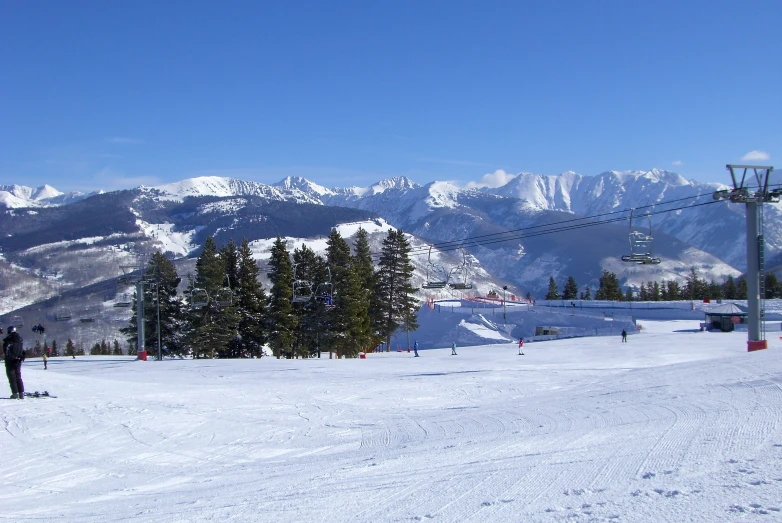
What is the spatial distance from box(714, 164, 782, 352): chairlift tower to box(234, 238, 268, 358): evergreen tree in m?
36.8

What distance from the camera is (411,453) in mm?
10227

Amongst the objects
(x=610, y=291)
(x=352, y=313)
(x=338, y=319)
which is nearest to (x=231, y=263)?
(x=338, y=319)

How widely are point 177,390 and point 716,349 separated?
3740cm

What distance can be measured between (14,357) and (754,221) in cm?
2778

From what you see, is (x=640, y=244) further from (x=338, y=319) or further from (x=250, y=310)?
(x=250, y=310)

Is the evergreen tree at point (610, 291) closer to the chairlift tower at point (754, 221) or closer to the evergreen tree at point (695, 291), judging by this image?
the evergreen tree at point (695, 291)

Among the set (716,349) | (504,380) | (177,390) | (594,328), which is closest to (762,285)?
(504,380)

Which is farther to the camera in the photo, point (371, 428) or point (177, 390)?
point (177, 390)

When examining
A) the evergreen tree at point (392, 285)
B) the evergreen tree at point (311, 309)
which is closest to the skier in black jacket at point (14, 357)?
the evergreen tree at point (311, 309)

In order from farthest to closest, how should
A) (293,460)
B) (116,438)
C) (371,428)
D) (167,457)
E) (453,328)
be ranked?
(453,328) < (371,428) < (116,438) < (167,457) < (293,460)

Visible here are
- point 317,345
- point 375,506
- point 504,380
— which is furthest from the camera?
point 317,345

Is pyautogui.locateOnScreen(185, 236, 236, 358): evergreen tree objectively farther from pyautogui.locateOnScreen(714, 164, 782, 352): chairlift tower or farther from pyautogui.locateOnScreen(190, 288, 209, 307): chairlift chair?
pyautogui.locateOnScreen(714, 164, 782, 352): chairlift tower

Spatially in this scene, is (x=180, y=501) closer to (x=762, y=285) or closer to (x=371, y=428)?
(x=371, y=428)

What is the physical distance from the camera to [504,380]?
23.3m
